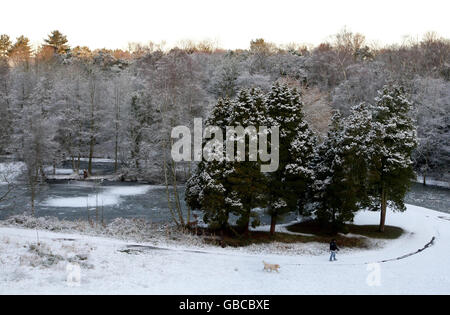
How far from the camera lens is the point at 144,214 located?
3316 cm

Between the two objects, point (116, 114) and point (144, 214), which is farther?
point (116, 114)

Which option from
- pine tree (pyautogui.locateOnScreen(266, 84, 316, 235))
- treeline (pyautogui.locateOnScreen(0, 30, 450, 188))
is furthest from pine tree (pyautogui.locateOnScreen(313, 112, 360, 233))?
treeline (pyautogui.locateOnScreen(0, 30, 450, 188))

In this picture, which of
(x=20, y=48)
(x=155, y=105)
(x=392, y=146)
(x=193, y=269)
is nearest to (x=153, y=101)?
(x=155, y=105)

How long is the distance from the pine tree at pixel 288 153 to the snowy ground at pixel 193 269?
3773 mm

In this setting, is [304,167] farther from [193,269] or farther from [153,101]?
[153,101]

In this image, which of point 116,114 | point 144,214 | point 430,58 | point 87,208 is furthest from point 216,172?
point 430,58

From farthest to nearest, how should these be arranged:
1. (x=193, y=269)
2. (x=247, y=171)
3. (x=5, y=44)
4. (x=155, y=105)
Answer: (x=5, y=44)
(x=155, y=105)
(x=247, y=171)
(x=193, y=269)

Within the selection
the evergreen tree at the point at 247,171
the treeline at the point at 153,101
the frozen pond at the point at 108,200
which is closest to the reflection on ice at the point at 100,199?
the frozen pond at the point at 108,200

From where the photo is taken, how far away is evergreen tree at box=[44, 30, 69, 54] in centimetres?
9969

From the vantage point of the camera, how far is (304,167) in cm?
2770

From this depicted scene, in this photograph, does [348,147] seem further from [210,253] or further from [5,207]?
[5,207]

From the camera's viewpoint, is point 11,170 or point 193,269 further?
point 11,170

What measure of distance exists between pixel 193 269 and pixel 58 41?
328 feet

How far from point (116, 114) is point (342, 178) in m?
39.1
